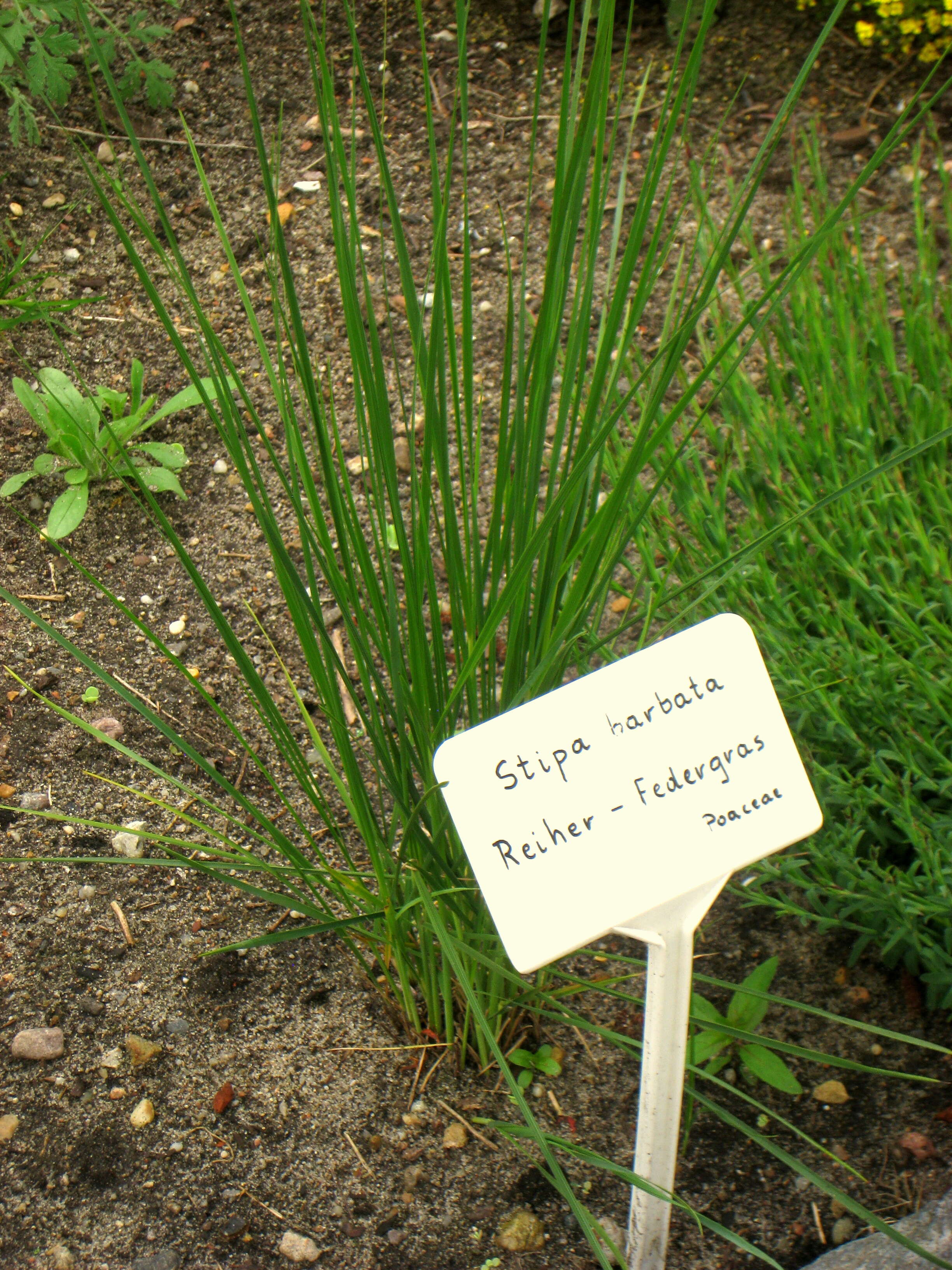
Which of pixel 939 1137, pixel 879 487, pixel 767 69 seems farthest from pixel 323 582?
pixel 767 69

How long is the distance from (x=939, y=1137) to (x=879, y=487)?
747mm

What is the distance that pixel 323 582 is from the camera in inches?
66.8

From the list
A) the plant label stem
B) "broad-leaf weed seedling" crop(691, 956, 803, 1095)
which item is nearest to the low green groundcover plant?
"broad-leaf weed seedling" crop(691, 956, 803, 1095)

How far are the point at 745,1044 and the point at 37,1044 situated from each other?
2.74 feet

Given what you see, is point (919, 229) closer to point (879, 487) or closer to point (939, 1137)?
point (879, 487)

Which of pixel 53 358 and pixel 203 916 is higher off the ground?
pixel 53 358

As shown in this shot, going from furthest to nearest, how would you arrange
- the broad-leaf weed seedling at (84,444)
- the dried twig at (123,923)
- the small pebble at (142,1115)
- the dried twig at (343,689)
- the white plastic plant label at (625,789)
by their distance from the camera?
the broad-leaf weed seedling at (84,444)
the dried twig at (343,689)
the dried twig at (123,923)
the small pebble at (142,1115)
the white plastic plant label at (625,789)

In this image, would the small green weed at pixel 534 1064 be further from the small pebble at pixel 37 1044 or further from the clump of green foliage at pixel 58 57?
the clump of green foliage at pixel 58 57

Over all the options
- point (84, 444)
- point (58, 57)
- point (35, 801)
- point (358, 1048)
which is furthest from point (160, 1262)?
point (58, 57)

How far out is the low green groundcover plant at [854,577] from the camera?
1.05 m

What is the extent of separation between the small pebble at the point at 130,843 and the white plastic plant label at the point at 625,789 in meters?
0.80

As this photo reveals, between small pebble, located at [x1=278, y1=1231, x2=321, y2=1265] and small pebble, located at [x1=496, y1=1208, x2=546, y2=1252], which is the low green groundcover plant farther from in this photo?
small pebble, located at [x1=278, y1=1231, x2=321, y2=1265]

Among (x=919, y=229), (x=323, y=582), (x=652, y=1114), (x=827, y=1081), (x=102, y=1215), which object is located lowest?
(x=102, y=1215)

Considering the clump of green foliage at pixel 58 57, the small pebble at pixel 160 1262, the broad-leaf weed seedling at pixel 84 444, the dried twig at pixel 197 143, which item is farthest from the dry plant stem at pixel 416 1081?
the dried twig at pixel 197 143
